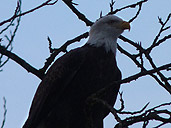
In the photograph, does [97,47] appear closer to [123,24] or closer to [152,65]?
[123,24]

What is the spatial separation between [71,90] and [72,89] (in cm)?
2

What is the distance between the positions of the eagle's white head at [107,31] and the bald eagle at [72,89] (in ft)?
1.42

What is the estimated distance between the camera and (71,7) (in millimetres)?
4574

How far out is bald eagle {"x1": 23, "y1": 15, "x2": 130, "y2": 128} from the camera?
14.2 ft

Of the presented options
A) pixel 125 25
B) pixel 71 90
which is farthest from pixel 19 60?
pixel 125 25

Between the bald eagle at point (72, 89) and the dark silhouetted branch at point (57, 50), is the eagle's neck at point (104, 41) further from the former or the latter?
the dark silhouetted branch at point (57, 50)

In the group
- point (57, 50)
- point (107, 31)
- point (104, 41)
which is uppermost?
point (107, 31)

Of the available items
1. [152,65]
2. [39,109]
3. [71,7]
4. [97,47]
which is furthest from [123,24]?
[39,109]

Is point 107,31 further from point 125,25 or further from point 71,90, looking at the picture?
point 71,90

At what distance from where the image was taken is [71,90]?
439 centimetres

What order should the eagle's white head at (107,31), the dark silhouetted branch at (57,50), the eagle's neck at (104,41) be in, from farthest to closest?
1. the eagle's white head at (107,31)
2. the eagle's neck at (104,41)
3. the dark silhouetted branch at (57,50)

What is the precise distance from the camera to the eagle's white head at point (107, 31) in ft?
16.9

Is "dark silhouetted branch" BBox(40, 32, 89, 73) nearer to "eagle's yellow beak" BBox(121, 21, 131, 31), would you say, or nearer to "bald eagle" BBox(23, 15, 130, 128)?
"bald eagle" BBox(23, 15, 130, 128)

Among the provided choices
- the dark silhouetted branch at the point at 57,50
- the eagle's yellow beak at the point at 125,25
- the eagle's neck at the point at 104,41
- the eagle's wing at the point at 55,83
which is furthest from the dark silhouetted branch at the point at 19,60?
the eagle's yellow beak at the point at 125,25
